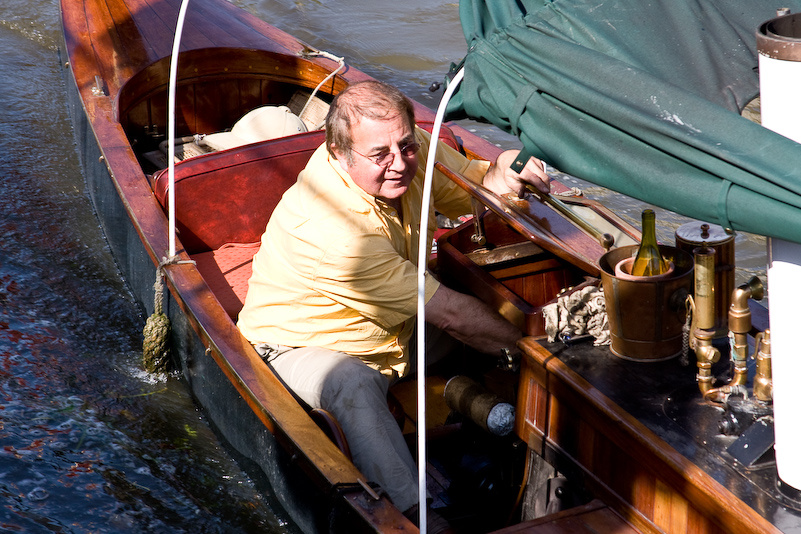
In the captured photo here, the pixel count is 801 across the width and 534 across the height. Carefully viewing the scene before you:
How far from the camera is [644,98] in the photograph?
136 centimetres

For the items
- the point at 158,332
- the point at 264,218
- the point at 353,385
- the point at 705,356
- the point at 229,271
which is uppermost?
the point at 705,356

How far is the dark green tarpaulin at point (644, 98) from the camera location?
1.22 metres

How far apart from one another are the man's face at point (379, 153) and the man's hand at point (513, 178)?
337 mm

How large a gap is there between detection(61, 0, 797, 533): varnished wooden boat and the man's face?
0.96 feet

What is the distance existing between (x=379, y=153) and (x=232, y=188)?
138 centimetres

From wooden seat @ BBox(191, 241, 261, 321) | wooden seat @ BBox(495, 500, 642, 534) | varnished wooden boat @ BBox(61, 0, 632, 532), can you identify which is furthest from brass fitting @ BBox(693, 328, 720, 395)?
wooden seat @ BBox(191, 241, 261, 321)

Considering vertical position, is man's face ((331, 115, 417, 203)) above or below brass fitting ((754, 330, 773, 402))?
above

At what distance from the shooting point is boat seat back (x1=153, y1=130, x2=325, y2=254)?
11.1 feet

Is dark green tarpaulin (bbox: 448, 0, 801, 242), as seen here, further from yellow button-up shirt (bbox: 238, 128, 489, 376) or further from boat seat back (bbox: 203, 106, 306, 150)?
boat seat back (bbox: 203, 106, 306, 150)

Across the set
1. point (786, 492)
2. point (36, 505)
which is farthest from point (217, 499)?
point (786, 492)

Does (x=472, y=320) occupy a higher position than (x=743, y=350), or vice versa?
(x=743, y=350)

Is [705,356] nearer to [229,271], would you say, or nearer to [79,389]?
[229,271]

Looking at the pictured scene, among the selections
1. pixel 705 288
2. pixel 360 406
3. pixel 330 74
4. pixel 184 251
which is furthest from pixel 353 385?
pixel 330 74

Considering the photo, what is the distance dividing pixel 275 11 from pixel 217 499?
745cm
